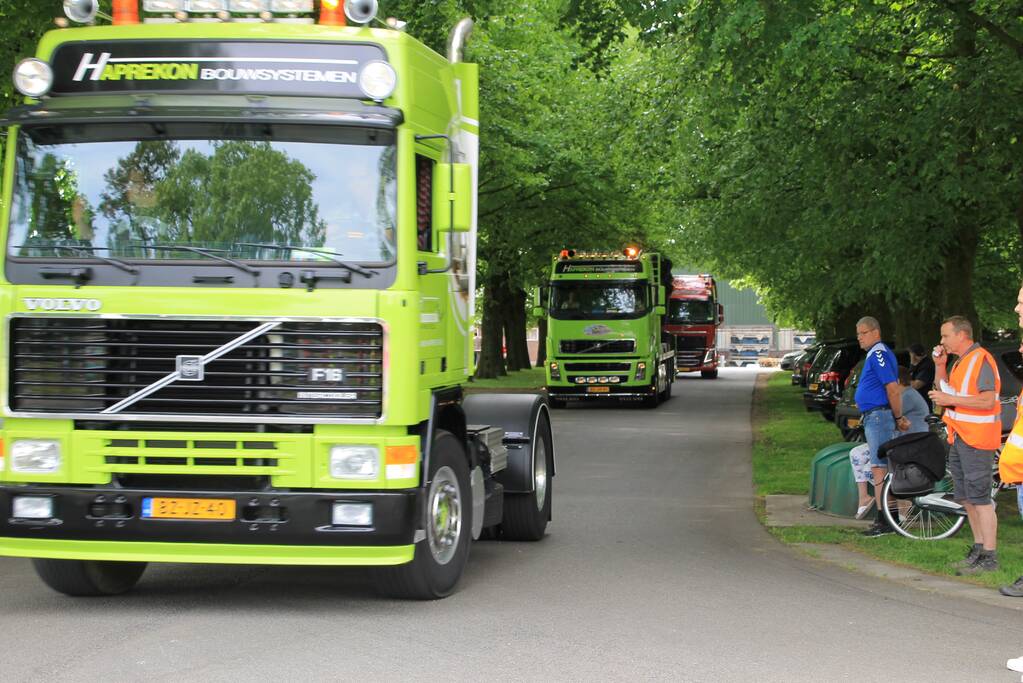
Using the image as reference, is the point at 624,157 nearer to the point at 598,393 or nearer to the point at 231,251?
the point at 598,393

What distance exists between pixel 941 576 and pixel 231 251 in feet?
17.7

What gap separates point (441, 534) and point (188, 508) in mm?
1653

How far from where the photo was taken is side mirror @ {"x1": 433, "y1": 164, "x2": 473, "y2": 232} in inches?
335

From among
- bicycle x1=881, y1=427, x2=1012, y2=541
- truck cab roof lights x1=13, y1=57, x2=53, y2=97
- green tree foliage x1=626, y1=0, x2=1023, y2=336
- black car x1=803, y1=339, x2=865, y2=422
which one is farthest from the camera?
black car x1=803, y1=339, x2=865, y2=422

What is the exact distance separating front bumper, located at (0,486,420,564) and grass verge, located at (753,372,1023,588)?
4.26 metres

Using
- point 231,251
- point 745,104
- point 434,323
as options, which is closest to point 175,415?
point 231,251

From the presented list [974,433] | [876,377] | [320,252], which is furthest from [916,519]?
[320,252]

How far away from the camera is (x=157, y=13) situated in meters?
8.91

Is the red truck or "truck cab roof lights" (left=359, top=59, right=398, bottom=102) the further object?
the red truck

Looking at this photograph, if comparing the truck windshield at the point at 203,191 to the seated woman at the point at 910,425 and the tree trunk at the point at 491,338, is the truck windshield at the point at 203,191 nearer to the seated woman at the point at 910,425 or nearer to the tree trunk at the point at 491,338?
the seated woman at the point at 910,425

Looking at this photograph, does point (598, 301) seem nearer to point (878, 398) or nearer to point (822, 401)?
point (822, 401)

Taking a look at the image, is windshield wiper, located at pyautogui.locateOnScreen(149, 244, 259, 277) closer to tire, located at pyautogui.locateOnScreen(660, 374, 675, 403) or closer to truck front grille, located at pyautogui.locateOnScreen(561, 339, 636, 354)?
truck front grille, located at pyautogui.locateOnScreen(561, 339, 636, 354)

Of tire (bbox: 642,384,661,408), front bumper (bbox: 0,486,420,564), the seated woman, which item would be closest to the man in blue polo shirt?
the seated woman

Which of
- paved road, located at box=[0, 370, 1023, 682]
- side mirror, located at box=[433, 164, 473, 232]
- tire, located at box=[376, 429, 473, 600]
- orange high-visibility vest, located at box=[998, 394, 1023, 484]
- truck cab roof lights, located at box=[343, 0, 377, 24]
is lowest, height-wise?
paved road, located at box=[0, 370, 1023, 682]
